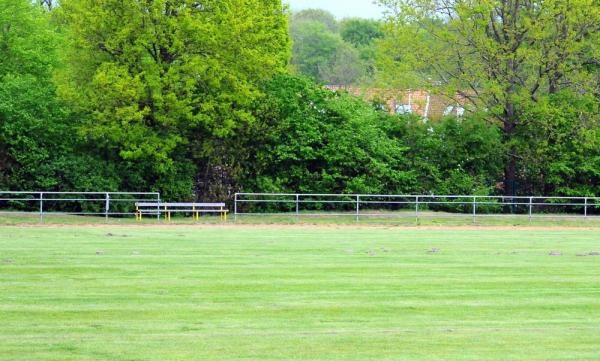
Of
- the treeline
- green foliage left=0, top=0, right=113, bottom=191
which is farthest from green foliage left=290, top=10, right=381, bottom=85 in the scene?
green foliage left=0, top=0, right=113, bottom=191

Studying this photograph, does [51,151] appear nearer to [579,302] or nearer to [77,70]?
[77,70]

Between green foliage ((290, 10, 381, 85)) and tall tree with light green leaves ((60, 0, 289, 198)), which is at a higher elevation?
green foliage ((290, 10, 381, 85))

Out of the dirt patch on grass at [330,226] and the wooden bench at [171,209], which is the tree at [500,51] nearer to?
the dirt patch on grass at [330,226]

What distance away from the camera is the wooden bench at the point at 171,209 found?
39397 mm

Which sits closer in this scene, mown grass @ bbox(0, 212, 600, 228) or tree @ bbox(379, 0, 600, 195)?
mown grass @ bbox(0, 212, 600, 228)

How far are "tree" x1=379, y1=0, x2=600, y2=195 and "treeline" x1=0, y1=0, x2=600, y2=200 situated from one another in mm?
379

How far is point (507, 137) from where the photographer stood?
50656mm

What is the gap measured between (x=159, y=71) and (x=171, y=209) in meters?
5.65

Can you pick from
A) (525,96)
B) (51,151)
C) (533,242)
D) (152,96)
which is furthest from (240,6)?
(533,242)

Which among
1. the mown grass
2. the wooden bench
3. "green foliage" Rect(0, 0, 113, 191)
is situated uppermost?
"green foliage" Rect(0, 0, 113, 191)

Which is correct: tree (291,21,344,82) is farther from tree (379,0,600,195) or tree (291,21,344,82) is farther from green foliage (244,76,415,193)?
green foliage (244,76,415,193)

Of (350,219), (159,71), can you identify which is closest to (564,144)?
(350,219)

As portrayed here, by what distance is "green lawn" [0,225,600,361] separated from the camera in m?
11.4

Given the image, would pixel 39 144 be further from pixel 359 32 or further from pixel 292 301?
pixel 359 32
